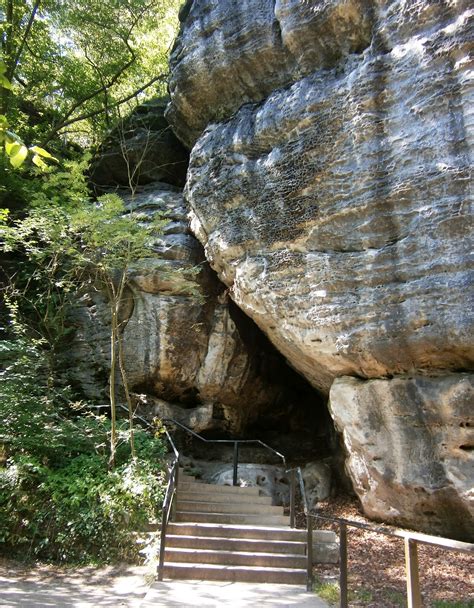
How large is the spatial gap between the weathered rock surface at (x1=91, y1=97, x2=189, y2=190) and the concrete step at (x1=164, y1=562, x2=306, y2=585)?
9.73 m

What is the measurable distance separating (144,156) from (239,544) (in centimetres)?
998

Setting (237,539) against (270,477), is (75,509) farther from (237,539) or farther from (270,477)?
(270,477)

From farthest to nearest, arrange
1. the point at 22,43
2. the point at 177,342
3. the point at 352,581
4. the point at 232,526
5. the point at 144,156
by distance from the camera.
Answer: the point at 144,156 < the point at 22,43 < the point at 177,342 < the point at 232,526 < the point at 352,581

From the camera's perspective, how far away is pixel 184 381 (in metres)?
10.1

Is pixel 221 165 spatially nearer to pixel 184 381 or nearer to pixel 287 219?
pixel 287 219

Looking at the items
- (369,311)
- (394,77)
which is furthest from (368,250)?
(394,77)

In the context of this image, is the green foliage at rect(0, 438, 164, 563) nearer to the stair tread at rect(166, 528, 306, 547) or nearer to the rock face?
the stair tread at rect(166, 528, 306, 547)

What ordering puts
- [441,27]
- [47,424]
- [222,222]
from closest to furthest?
[441,27] → [47,424] → [222,222]

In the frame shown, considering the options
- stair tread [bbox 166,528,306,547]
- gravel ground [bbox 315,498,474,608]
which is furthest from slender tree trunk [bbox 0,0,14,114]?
gravel ground [bbox 315,498,474,608]

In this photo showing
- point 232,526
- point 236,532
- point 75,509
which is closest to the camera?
point 236,532

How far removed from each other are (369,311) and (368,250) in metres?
0.97

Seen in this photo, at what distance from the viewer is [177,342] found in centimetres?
998

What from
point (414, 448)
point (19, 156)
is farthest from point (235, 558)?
point (19, 156)

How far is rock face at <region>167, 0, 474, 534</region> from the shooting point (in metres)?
6.50
